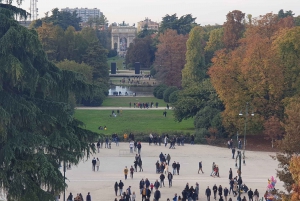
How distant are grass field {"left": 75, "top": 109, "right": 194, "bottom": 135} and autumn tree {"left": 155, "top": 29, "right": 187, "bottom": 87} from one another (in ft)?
59.0

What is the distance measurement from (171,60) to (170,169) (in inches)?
1860

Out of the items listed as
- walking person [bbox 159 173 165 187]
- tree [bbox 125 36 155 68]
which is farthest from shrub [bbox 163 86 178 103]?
tree [bbox 125 36 155 68]

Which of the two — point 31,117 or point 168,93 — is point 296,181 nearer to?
point 31,117

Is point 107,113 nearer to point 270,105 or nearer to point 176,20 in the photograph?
point 270,105

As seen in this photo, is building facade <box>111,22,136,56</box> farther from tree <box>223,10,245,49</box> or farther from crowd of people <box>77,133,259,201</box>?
crowd of people <box>77,133,259,201</box>

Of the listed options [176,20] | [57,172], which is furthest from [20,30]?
[176,20]

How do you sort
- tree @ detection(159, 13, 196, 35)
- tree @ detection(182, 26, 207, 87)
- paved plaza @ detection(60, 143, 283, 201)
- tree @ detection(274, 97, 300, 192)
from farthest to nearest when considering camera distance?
tree @ detection(159, 13, 196, 35), tree @ detection(182, 26, 207, 87), paved plaza @ detection(60, 143, 283, 201), tree @ detection(274, 97, 300, 192)

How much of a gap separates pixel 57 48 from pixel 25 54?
6062 cm

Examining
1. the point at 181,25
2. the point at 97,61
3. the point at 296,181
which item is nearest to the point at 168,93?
the point at 97,61

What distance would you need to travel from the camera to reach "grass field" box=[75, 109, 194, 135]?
51.0m

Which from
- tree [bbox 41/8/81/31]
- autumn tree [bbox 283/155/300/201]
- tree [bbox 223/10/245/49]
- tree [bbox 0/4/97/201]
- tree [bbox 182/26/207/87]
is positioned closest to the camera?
autumn tree [bbox 283/155/300/201]

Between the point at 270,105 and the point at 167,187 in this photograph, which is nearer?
the point at 167,187

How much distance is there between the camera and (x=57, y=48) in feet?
261

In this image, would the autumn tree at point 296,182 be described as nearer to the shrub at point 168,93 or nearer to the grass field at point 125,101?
the grass field at point 125,101
